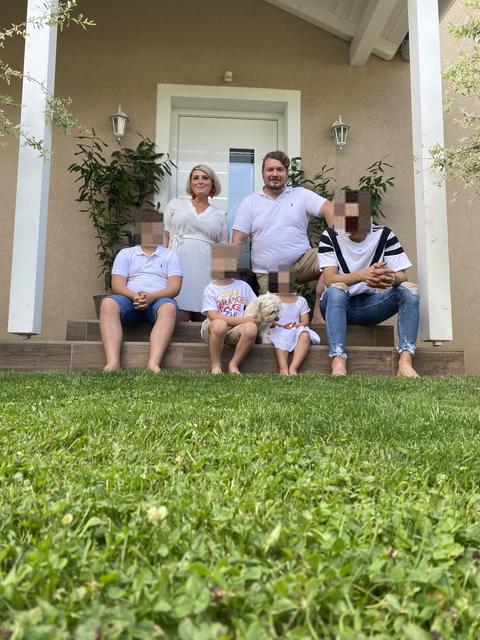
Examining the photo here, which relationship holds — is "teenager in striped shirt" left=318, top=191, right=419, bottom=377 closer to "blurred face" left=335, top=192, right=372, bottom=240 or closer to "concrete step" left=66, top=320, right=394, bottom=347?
"blurred face" left=335, top=192, right=372, bottom=240

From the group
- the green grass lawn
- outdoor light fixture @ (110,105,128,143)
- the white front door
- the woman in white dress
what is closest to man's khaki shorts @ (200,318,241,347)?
the woman in white dress

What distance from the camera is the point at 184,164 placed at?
638 centimetres

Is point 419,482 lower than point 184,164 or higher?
lower

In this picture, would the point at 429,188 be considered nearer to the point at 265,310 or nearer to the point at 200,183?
the point at 265,310

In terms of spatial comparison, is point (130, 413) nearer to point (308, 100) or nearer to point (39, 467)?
point (39, 467)

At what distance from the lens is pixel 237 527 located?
889mm

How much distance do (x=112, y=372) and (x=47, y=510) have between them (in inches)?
92.7

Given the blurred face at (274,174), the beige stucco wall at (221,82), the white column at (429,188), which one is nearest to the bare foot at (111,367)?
the blurred face at (274,174)

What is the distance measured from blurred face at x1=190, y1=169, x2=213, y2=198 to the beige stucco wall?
1.58m

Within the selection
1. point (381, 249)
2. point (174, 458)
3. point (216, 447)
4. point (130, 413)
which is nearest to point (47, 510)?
point (174, 458)

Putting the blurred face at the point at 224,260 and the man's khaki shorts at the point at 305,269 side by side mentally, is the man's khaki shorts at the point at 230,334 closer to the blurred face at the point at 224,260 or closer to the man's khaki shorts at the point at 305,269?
the blurred face at the point at 224,260

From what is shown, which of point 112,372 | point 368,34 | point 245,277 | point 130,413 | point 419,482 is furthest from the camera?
point 368,34

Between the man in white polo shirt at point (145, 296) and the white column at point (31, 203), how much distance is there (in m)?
0.54

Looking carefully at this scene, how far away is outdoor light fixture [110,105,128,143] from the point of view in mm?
5898
